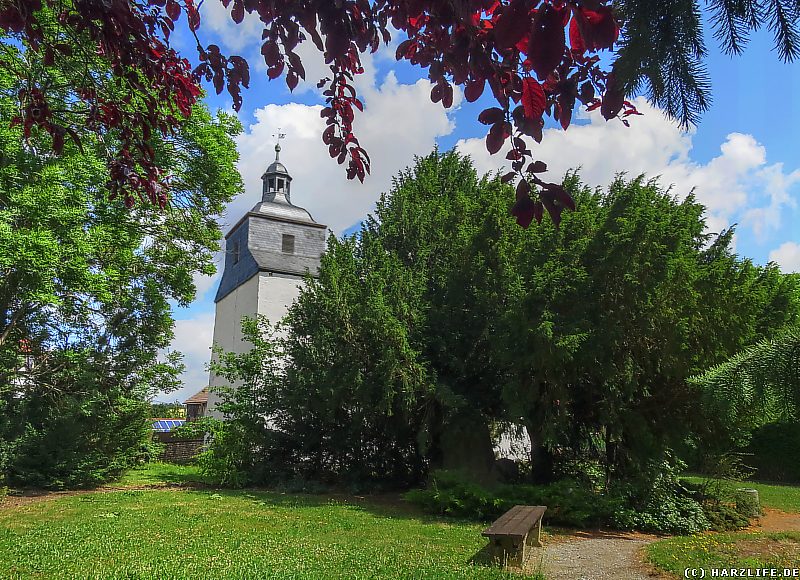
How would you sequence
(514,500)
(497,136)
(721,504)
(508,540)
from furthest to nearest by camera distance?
(721,504) → (514,500) → (508,540) → (497,136)

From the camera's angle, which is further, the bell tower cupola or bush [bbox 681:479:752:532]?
the bell tower cupola

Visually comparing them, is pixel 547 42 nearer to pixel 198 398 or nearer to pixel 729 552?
pixel 729 552

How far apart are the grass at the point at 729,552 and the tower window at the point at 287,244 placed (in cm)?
2301

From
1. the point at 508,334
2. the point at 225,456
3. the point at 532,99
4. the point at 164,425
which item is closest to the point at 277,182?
the point at 164,425

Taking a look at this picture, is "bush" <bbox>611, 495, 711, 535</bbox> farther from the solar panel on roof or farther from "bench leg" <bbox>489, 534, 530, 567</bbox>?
the solar panel on roof

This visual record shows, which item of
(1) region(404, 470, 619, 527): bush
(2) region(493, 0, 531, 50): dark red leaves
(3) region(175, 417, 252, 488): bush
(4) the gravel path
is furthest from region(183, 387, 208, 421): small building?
(2) region(493, 0, 531, 50): dark red leaves

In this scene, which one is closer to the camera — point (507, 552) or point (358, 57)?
point (358, 57)

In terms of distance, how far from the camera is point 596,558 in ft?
24.2

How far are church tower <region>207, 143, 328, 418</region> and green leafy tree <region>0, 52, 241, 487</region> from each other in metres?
9.59

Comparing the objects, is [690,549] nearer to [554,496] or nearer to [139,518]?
[554,496]

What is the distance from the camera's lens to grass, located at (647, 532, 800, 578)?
251 inches

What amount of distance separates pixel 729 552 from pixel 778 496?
32.2ft

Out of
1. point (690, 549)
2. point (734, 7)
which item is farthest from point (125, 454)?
point (734, 7)

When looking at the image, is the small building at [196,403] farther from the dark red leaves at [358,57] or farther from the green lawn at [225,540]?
the dark red leaves at [358,57]
